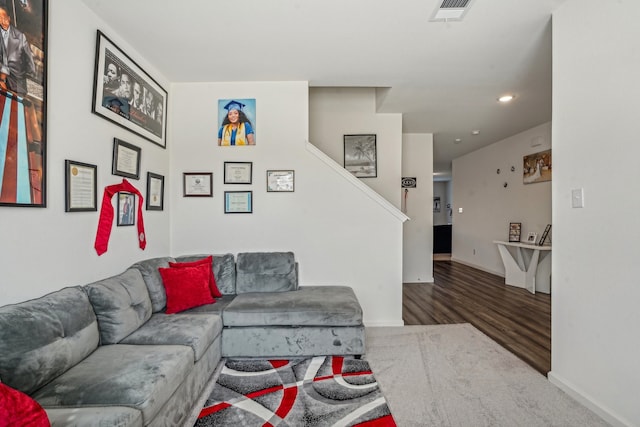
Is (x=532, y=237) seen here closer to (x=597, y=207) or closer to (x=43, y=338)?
(x=597, y=207)

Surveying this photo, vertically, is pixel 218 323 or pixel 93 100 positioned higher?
pixel 93 100

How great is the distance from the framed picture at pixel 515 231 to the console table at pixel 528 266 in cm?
19

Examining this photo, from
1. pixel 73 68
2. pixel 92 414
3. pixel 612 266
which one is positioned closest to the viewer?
pixel 92 414

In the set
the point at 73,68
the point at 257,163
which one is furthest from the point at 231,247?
the point at 73,68

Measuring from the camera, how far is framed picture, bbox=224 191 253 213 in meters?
3.20

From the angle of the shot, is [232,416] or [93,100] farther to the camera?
[93,100]

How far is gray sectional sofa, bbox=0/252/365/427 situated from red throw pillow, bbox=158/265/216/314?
0.06 meters

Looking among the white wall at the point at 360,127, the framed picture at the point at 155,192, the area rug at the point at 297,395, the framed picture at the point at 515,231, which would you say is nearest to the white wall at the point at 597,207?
the area rug at the point at 297,395

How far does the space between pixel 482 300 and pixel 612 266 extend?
264 centimetres

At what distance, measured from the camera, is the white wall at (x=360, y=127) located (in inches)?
169

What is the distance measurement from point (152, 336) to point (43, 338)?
1.97ft

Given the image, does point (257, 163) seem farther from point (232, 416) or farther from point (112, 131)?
point (232, 416)

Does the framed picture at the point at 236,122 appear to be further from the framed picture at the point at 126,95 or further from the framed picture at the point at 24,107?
the framed picture at the point at 24,107

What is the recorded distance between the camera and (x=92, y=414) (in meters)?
1.13
